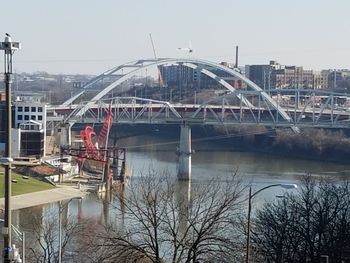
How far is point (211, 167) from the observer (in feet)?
122

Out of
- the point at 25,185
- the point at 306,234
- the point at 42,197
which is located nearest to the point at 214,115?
the point at 25,185

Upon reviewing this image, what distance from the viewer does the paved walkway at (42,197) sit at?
24.0 meters

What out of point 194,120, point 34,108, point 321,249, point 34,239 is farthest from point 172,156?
point 321,249

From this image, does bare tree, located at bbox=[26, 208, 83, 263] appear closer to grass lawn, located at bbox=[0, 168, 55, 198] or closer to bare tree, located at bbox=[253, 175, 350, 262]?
bare tree, located at bbox=[253, 175, 350, 262]

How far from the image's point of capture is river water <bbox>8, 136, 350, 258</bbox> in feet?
76.3

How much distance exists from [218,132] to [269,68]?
35862mm

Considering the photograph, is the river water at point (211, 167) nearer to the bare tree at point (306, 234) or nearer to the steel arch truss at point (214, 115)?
the steel arch truss at point (214, 115)

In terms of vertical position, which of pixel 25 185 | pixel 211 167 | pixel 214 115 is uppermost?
pixel 214 115

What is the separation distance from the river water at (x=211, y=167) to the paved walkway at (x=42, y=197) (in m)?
0.49

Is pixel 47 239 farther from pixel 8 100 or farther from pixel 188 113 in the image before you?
pixel 188 113

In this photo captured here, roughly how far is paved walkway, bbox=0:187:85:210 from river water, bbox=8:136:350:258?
495 millimetres

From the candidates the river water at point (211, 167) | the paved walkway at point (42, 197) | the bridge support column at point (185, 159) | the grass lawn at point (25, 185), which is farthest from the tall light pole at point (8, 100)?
the bridge support column at point (185, 159)

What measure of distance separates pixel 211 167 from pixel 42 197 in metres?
12.6

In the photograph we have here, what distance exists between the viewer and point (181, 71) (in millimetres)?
96188
